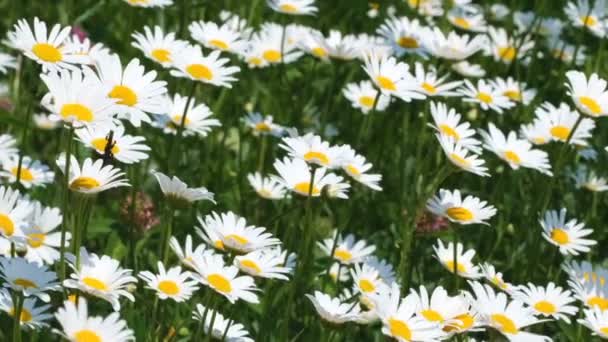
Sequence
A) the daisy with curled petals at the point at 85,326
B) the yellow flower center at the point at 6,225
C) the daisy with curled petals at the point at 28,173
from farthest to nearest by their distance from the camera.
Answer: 1. the daisy with curled petals at the point at 28,173
2. the yellow flower center at the point at 6,225
3. the daisy with curled petals at the point at 85,326

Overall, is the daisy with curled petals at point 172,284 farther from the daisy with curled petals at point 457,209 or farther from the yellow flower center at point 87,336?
the daisy with curled petals at point 457,209

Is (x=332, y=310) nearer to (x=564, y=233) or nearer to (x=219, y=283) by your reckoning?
(x=219, y=283)

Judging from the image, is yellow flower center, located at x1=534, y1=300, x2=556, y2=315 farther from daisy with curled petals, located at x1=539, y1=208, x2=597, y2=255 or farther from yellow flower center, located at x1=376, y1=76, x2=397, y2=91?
yellow flower center, located at x1=376, y1=76, x2=397, y2=91

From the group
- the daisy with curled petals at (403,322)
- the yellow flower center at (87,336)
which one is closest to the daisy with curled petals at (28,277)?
the yellow flower center at (87,336)

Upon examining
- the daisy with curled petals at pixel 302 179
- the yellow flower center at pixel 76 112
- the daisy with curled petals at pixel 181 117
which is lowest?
the daisy with curled petals at pixel 181 117

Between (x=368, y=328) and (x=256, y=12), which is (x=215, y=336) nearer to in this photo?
(x=368, y=328)

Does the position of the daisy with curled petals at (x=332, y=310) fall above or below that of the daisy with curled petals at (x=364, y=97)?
above

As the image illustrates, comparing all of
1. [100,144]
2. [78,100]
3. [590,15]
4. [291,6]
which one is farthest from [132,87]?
[590,15]

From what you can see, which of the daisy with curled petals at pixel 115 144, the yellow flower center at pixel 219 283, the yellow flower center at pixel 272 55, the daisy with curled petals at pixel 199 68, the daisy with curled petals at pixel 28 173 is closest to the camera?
the yellow flower center at pixel 219 283
